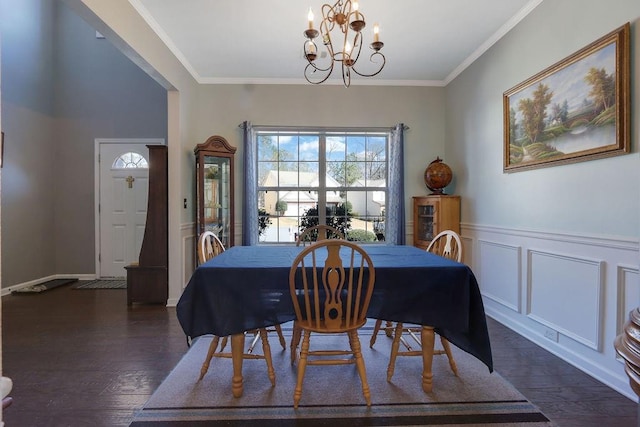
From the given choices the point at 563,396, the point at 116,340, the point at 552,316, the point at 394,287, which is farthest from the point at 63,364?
the point at 552,316

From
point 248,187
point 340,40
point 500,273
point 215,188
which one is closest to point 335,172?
point 248,187

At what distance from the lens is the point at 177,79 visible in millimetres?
3916

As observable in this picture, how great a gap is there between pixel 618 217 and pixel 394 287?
1.50 m

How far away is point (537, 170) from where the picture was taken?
299 cm

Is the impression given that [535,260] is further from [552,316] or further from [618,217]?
[618,217]

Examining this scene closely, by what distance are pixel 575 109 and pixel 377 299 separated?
1981 mm

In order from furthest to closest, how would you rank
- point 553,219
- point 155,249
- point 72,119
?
point 72,119 < point 155,249 < point 553,219

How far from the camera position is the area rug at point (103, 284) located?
4.77 m

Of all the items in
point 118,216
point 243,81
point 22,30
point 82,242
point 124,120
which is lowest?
point 82,242

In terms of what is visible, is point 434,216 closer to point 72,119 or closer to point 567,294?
point 567,294

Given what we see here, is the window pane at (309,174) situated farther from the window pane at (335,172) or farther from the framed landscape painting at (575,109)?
the framed landscape painting at (575,109)

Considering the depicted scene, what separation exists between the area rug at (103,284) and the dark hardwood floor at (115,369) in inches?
36.6

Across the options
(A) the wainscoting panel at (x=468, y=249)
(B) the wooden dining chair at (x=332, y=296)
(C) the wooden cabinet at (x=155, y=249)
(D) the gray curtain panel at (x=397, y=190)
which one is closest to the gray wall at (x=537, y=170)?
(A) the wainscoting panel at (x=468, y=249)

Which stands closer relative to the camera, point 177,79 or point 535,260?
point 535,260
